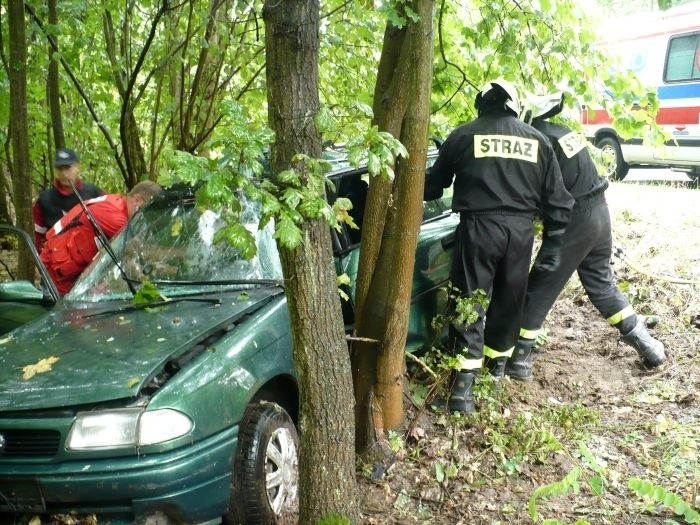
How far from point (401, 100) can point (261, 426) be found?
1743mm

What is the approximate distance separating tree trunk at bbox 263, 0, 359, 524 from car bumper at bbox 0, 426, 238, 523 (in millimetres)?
421

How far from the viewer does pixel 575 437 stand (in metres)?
3.67

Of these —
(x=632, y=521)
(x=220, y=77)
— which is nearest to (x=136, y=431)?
(x=632, y=521)

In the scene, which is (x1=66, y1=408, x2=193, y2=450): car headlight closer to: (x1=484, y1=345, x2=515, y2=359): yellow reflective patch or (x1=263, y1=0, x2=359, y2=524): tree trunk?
(x1=263, y1=0, x2=359, y2=524): tree trunk

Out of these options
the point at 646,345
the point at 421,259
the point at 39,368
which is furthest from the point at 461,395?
the point at 39,368

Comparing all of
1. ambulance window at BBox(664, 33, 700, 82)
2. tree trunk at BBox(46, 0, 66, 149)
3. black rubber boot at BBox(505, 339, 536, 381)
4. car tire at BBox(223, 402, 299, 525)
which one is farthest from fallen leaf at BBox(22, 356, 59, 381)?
ambulance window at BBox(664, 33, 700, 82)

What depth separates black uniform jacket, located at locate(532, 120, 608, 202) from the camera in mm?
4305

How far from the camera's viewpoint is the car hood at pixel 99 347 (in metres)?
2.64

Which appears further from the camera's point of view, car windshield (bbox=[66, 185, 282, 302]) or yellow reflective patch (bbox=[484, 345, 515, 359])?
yellow reflective patch (bbox=[484, 345, 515, 359])

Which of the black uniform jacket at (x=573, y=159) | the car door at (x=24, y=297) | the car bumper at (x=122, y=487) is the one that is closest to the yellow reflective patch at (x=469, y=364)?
the black uniform jacket at (x=573, y=159)

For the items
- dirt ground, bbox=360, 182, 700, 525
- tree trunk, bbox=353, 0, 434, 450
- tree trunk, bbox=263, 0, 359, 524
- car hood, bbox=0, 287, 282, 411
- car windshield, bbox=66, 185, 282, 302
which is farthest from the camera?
car windshield, bbox=66, 185, 282, 302

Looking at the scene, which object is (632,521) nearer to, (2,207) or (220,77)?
(220,77)

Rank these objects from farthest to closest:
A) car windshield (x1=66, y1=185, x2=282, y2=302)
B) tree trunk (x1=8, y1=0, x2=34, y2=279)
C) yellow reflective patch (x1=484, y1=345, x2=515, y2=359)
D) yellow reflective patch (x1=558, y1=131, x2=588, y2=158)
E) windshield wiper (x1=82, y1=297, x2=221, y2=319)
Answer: tree trunk (x1=8, y1=0, x2=34, y2=279) → yellow reflective patch (x1=558, y1=131, x2=588, y2=158) → yellow reflective patch (x1=484, y1=345, x2=515, y2=359) → car windshield (x1=66, y1=185, x2=282, y2=302) → windshield wiper (x1=82, y1=297, x2=221, y2=319)

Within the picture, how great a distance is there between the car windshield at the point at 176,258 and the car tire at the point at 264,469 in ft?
2.63
